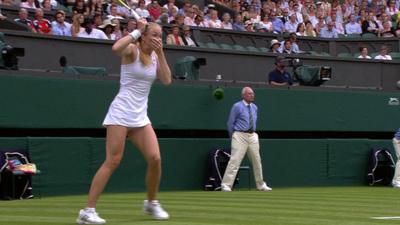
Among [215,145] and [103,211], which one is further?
[215,145]

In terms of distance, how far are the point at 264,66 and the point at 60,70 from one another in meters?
5.61

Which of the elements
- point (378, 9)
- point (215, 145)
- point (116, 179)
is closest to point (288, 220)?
point (116, 179)

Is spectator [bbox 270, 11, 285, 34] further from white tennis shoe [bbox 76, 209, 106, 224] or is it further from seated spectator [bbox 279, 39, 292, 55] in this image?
white tennis shoe [bbox 76, 209, 106, 224]

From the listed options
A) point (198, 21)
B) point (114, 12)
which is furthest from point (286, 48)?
point (114, 12)

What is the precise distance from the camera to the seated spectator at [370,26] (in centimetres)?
2678

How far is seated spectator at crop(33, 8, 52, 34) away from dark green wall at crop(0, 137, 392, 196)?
3.15m

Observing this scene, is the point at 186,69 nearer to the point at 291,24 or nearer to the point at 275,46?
the point at 275,46

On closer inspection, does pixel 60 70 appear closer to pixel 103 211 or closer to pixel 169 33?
pixel 169 33

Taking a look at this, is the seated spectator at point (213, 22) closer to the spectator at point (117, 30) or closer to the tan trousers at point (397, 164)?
the spectator at point (117, 30)

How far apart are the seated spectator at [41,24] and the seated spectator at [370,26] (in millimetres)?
11808

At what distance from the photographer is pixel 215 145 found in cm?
1820

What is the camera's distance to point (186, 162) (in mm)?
17641

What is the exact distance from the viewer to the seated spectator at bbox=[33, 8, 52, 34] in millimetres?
18031

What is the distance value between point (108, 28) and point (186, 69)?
6.19 feet
